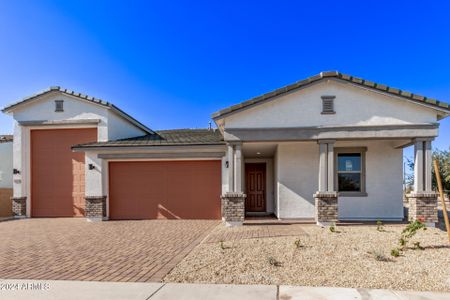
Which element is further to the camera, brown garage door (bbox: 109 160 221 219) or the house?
brown garage door (bbox: 109 160 221 219)

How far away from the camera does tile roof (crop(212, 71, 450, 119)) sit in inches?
384

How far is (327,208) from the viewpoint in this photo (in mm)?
9898

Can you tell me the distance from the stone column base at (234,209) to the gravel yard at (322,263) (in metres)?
2.20

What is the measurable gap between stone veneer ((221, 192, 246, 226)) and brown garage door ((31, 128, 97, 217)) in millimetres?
7390

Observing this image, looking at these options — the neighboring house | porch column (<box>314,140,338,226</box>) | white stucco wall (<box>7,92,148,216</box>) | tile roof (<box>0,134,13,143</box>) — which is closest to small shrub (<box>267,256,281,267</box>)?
porch column (<box>314,140,338,226</box>)

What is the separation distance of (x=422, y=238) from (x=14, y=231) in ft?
41.6

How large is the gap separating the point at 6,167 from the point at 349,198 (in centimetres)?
1749

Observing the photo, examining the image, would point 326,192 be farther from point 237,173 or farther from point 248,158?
point 248,158

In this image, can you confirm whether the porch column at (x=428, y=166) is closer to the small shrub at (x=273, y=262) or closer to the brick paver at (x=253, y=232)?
the brick paver at (x=253, y=232)

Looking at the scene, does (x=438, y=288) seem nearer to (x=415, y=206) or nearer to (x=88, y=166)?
(x=415, y=206)

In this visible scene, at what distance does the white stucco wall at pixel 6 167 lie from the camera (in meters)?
16.1

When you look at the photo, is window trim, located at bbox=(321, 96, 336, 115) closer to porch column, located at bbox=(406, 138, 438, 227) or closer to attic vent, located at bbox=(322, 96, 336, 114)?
attic vent, located at bbox=(322, 96, 336, 114)

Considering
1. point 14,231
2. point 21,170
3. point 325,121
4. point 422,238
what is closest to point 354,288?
point 422,238

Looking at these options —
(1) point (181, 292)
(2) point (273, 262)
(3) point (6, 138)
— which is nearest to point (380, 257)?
(2) point (273, 262)
